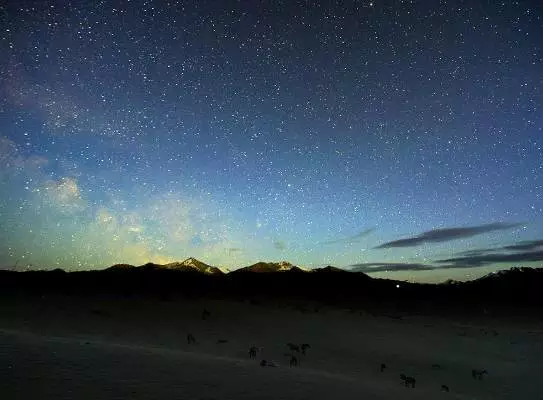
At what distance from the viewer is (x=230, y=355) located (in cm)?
1828

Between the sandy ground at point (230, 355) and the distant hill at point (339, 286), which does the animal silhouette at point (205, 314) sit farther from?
the distant hill at point (339, 286)

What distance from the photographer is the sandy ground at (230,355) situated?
36.7ft

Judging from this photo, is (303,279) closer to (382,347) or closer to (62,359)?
(382,347)

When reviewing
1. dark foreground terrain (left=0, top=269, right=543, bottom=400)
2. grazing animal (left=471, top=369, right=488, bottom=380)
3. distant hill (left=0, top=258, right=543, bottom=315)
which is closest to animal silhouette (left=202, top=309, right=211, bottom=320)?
dark foreground terrain (left=0, top=269, right=543, bottom=400)

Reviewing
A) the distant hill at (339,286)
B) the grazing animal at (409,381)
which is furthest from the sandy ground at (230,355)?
the distant hill at (339,286)

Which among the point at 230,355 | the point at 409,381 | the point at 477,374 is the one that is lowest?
the point at 477,374

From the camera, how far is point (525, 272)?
106188 millimetres

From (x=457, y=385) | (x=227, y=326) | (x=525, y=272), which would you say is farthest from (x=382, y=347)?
(x=525, y=272)

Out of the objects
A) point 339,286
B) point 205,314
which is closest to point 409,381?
point 205,314

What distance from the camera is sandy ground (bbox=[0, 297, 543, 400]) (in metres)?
11.2

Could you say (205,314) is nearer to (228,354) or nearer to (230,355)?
(228,354)

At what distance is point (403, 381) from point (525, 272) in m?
108

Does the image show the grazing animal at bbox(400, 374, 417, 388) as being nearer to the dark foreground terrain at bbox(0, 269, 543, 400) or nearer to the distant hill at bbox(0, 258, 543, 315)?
the dark foreground terrain at bbox(0, 269, 543, 400)

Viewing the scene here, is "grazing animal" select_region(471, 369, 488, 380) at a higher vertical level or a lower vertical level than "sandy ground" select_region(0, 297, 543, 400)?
lower
